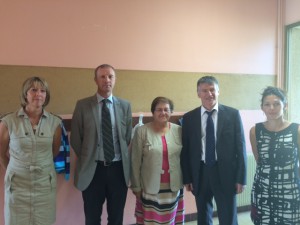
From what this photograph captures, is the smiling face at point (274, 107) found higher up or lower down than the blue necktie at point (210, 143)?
higher up

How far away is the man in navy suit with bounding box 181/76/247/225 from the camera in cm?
231

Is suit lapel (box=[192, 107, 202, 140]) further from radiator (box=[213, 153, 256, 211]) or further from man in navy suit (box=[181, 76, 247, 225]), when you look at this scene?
radiator (box=[213, 153, 256, 211])

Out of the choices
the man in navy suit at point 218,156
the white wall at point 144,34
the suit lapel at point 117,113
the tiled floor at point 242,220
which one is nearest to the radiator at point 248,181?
the tiled floor at point 242,220

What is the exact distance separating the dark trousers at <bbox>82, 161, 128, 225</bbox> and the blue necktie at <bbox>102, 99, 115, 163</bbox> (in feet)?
0.28

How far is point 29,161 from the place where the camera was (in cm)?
212

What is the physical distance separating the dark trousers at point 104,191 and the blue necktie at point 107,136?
0.28 ft

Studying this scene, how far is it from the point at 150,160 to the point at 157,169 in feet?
0.31

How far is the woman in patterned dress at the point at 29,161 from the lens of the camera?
212 cm

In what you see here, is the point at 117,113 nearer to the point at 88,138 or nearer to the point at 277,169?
the point at 88,138

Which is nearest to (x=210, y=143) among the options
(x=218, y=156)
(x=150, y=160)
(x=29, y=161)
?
(x=218, y=156)

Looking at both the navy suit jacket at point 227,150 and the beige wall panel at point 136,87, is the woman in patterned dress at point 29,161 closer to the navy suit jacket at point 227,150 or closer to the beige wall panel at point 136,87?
the beige wall panel at point 136,87

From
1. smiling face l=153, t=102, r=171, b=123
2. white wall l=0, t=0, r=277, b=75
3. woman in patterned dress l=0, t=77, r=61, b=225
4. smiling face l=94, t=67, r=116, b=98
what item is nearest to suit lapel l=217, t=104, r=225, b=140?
smiling face l=153, t=102, r=171, b=123

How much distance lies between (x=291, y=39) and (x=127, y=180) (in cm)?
302

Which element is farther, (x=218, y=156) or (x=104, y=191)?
(x=104, y=191)
